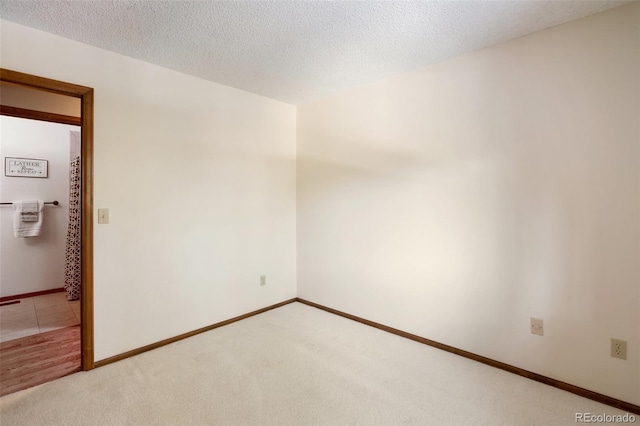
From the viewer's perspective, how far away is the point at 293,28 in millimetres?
1968

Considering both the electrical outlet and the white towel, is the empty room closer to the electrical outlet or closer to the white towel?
the electrical outlet

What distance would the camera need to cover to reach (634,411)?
173 centimetres

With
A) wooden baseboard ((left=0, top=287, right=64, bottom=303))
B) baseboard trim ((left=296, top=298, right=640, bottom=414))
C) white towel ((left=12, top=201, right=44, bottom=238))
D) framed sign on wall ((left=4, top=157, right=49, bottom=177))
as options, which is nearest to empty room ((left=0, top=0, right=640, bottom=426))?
baseboard trim ((left=296, top=298, right=640, bottom=414))

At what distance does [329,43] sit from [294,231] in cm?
217

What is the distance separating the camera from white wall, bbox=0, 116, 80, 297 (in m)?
3.87

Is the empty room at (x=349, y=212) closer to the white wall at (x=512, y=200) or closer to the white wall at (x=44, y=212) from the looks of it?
the white wall at (x=512, y=200)

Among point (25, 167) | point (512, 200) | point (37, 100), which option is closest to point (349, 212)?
point (512, 200)

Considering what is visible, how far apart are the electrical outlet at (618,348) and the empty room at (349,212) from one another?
13 millimetres

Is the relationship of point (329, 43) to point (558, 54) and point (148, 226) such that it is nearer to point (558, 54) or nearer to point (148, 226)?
point (558, 54)

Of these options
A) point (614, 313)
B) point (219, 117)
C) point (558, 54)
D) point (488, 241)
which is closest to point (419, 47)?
point (558, 54)

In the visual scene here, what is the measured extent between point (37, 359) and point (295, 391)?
2105 mm

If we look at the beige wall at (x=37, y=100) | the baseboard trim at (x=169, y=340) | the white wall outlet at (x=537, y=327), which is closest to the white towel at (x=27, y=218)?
the beige wall at (x=37, y=100)

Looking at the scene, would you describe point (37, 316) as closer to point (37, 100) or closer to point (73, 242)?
point (73, 242)

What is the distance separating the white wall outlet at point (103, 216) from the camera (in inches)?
88.0
